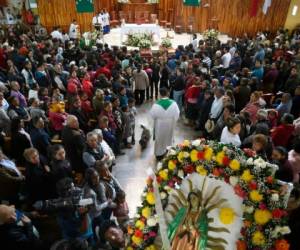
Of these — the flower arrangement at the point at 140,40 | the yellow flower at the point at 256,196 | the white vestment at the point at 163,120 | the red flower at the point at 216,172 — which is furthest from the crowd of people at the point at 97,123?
the flower arrangement at the point at 140,40

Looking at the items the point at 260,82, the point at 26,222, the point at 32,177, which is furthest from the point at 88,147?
the point at 260,82

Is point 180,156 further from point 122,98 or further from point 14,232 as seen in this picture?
point 122,98

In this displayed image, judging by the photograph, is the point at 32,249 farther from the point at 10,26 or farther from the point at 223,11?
the point at 223,11

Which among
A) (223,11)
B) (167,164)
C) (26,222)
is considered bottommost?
(26,222)

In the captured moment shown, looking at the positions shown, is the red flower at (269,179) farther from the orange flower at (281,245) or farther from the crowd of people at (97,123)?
the crowd of people at (97,123)

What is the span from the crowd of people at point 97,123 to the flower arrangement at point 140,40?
3.62m

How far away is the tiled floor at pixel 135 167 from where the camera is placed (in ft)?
18.3

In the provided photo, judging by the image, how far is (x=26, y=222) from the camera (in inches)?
136

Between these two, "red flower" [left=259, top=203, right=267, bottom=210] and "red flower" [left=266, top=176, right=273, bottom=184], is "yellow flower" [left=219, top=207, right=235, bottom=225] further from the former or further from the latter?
"red flower" [left=266, top=176, right=273, bottom=184]

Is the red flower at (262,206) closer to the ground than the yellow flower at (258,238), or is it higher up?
higher up

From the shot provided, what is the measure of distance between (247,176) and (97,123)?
3.76 m

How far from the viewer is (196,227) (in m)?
2.91

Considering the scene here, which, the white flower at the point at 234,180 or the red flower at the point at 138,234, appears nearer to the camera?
the white flower at the point at 234,180

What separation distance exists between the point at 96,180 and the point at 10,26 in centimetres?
1305
